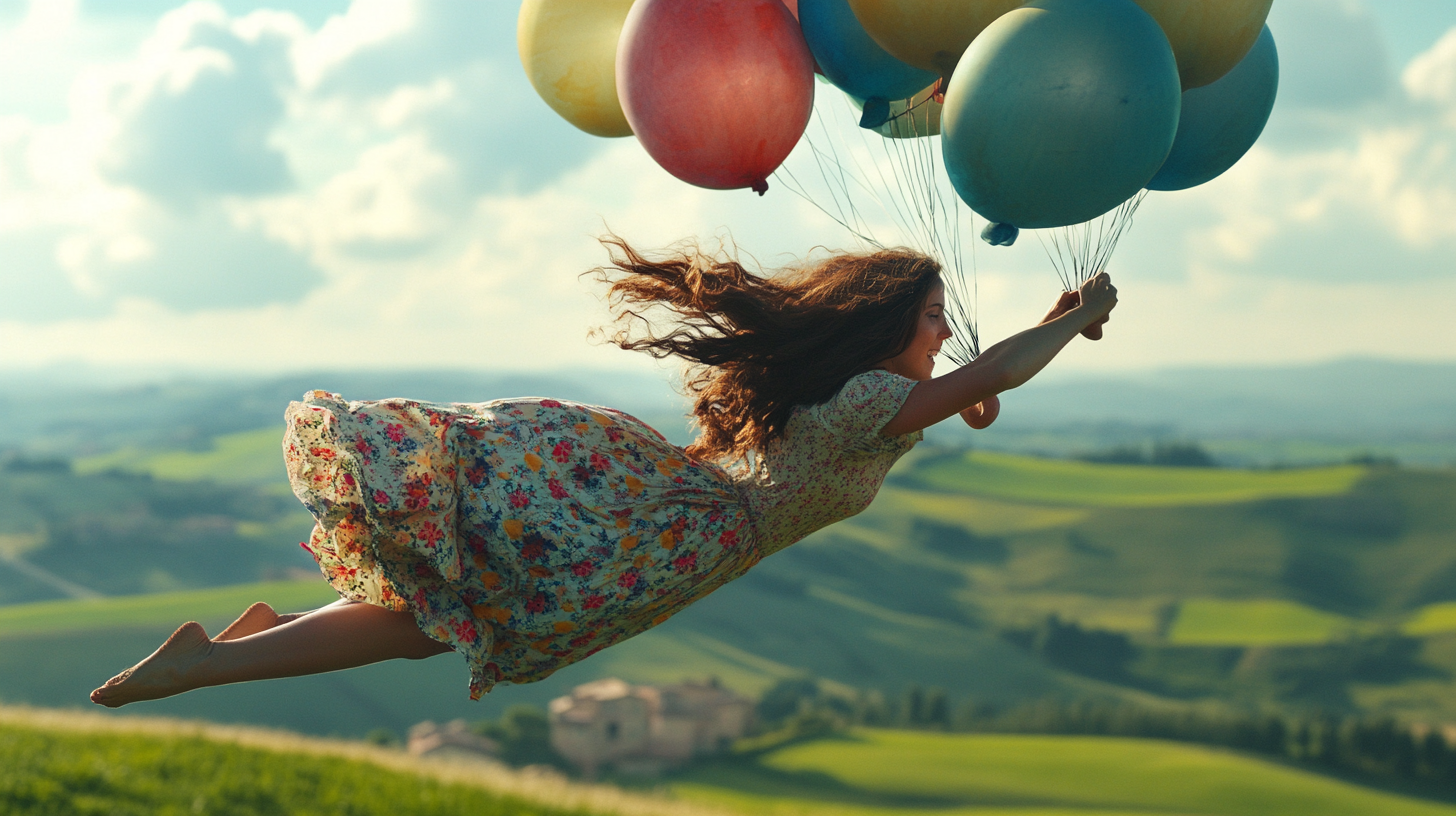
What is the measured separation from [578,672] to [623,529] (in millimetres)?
79388

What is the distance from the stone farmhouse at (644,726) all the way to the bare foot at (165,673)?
57.0 meters

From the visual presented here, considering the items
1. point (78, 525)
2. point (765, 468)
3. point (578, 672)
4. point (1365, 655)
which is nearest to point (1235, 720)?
point (1365, 655)

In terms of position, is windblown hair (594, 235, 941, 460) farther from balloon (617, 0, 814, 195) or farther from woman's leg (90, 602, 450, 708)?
woman's leg (90, 602, 450, 708)

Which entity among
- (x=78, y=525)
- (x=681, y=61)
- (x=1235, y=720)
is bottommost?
(x=1235, y=720)

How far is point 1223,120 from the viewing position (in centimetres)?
395

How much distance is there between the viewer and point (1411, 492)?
9238 centimetres

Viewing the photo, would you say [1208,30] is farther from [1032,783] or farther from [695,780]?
[1032,783]

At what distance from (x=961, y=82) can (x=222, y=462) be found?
135807 mm

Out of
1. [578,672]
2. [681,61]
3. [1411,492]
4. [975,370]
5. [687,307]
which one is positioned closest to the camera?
[975,370]

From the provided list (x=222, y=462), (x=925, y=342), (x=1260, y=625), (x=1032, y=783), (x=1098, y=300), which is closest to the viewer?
(x=1098, y=300)

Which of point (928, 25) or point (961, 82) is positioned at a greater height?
point (928, 25)

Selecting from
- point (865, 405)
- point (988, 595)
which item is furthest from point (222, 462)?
point (865, 405)

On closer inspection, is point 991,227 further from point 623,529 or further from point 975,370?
point 623,529

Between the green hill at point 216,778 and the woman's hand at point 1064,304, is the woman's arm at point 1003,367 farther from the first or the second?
the green hill at point 216,778
